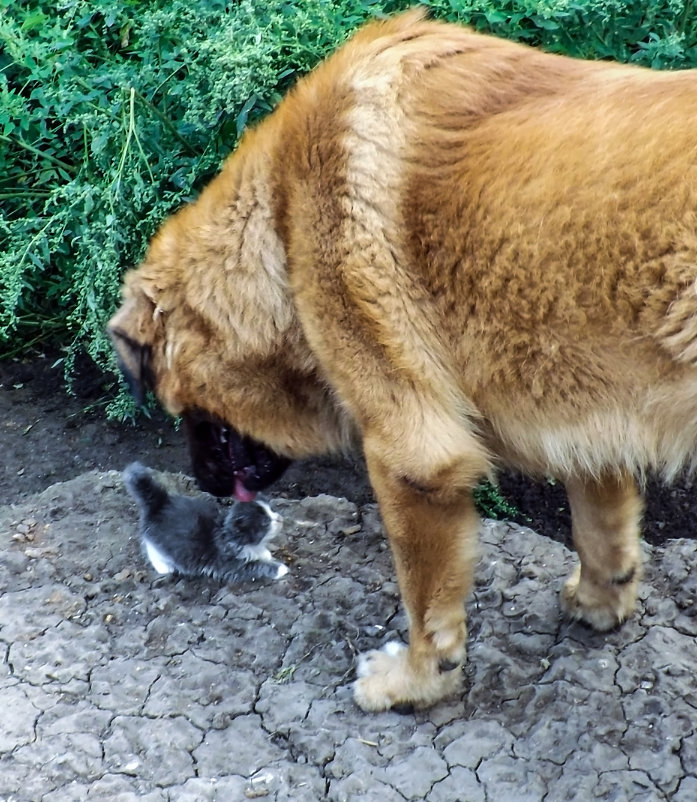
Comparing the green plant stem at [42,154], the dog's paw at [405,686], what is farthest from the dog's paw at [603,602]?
the green plant stem at [42,154]

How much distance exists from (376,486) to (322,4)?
2.02m

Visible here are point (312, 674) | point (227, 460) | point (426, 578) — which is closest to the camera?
point (426, 578)

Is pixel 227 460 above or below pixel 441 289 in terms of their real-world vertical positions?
below

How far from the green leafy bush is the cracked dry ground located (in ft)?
3.86

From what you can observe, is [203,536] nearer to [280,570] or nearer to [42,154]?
[280,570]

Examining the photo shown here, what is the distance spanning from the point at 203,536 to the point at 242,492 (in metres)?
0.24

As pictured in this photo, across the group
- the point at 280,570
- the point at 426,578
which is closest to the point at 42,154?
the point at 280,570

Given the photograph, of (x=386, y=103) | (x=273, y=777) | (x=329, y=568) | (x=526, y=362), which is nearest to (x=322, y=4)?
(x=386, y=103)

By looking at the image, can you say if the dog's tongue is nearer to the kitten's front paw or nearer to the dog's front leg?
the kitten's front paw

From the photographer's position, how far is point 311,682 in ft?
10.4

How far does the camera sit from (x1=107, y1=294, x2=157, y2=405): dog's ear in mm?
3078

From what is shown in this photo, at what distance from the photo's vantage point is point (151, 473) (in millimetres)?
3889

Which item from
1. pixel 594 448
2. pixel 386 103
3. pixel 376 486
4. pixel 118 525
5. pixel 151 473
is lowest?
pixel 118 525

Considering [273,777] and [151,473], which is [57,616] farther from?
[273,777]
